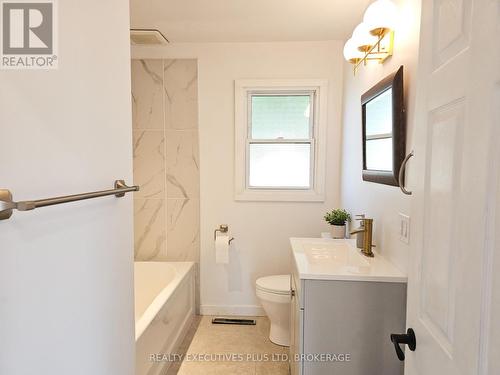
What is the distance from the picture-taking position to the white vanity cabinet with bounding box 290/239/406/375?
1.46 m

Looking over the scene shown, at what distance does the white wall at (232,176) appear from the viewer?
2.82m

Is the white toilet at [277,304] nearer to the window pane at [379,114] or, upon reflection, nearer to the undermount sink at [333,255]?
the undermount sink at [333,255]

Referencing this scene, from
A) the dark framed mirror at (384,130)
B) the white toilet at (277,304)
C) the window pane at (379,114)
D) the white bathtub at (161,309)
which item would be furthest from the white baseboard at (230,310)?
the window pane at (379,114)

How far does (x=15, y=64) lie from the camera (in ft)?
2.59

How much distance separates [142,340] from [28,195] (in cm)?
134

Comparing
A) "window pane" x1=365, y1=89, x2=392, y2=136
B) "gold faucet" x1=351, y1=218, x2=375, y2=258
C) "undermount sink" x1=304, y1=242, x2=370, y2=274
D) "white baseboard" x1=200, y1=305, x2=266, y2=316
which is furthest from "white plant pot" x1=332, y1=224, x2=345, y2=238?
"white baseboard" x1=200, y1=305, x2=266, y2=316

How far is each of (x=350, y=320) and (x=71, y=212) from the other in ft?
4.10

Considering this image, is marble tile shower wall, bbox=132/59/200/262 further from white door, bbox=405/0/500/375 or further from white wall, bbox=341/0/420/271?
white door, bbox=405/0/500/375

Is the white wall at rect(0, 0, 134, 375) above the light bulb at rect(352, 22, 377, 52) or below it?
below

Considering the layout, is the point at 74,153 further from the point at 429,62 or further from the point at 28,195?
the point at 429,62

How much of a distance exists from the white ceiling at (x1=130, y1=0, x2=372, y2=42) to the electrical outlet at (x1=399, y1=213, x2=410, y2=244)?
149 cm

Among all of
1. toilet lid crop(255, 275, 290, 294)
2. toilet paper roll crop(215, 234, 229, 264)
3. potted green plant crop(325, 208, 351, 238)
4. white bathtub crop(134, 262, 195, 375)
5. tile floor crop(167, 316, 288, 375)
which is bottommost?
tile floor crop(167, 316, 288, 375)

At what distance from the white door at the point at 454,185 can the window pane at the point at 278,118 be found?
200cm

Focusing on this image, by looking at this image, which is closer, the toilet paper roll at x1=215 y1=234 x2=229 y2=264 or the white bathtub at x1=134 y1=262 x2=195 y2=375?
the white bathtub at x1=134 y1=262 x2=195 y2=375
